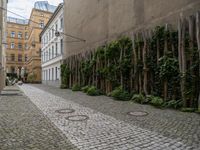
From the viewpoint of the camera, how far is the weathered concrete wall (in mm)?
9555

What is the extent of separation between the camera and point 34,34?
165 ft

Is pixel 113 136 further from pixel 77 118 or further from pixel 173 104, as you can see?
pixel 173 104

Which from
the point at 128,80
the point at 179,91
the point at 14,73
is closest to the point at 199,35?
the point at 179,91

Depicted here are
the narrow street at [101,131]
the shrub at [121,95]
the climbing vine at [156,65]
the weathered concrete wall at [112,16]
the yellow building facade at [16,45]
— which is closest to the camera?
the narrow street at [101,131]

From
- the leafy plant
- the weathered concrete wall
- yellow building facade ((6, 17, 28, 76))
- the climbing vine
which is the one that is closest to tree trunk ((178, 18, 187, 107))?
the climbing vine

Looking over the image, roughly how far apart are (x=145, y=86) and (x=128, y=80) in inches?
66.6

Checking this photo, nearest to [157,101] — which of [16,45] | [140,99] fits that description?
[140,99]

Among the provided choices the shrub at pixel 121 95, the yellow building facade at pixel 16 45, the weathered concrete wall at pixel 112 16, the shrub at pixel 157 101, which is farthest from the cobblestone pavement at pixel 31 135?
the yellow building facade at pixel 16 45

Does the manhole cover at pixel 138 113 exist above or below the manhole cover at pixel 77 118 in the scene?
above

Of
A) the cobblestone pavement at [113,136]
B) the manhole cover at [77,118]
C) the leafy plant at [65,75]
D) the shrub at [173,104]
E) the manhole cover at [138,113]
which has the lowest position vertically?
the cobblestone pavement at [113,136]

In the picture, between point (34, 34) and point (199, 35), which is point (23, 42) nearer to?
point (34, 34)

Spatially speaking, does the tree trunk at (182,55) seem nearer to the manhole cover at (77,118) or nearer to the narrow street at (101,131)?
the narrow street at (101,131)

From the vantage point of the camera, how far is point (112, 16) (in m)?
14.9

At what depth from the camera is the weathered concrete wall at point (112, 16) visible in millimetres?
9555
